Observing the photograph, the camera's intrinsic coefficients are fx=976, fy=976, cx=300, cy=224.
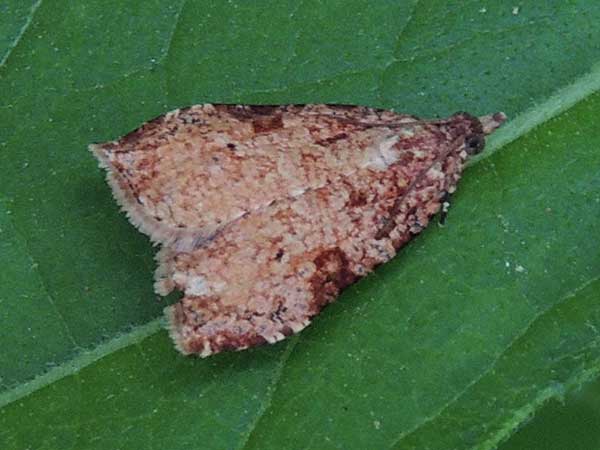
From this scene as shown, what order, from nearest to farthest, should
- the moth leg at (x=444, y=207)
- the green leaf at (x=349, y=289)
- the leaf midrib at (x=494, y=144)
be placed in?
A: the green leaf at (x=349, y=289) → the leaf midrib at (x=494, y=144) → the moth leg at (x=444, y=207)

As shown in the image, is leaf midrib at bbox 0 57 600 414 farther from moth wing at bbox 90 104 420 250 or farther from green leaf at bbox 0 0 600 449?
moth wing at bbox 90 104 420 250

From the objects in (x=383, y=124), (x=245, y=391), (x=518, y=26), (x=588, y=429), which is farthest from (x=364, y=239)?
(x=588, y=429)

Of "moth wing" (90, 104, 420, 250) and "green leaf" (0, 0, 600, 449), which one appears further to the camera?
"moth wing" (90, 104, 420, 250)

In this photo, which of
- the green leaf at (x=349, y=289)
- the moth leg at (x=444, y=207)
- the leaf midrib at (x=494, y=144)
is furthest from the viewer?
the moth leg at (x=444, y=207)

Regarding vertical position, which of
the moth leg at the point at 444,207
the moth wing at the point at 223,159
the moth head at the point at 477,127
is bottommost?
the moth leg at the point at 444,207

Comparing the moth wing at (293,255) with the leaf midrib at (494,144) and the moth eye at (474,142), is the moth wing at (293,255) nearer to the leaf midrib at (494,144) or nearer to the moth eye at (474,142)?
the moth eye at (474,142)

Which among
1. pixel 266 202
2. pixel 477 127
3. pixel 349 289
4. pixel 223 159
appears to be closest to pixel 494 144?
pixel 477 127

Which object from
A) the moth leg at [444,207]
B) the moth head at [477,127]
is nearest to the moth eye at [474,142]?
the moth head at [477,127]

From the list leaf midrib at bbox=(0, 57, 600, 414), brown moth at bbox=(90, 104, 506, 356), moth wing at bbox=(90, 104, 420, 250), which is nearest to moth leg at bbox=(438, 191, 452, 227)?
brown moth at bbox=(90, 104, 506, 356)
